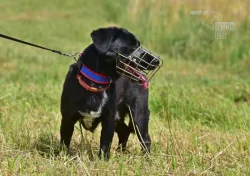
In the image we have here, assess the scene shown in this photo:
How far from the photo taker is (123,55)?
4355 mm

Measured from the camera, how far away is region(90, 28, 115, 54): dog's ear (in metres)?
4.32

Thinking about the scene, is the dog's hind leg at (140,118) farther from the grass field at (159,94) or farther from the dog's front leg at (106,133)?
the dog's front leg at (106,133)

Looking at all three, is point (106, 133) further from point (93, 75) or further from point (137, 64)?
point (137, 64)

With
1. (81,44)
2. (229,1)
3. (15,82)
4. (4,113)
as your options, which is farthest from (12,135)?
(81,44)

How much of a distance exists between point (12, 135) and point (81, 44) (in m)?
9.29

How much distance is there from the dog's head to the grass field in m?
0.47

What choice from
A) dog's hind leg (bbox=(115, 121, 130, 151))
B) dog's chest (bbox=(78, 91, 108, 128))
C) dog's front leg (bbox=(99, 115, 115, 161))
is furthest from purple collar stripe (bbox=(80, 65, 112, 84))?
dog's hind leg (bbox=(115, 121, 130, 151))

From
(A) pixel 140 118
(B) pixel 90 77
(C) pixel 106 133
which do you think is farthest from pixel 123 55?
(A) pixel 140 118

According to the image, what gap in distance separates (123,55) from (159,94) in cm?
224

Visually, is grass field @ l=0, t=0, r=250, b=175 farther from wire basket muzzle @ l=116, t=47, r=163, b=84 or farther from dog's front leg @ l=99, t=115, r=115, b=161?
wire basket muzzle @ l=116, t=47, r=163, b=84

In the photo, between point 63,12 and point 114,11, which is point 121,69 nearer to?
point 114,11

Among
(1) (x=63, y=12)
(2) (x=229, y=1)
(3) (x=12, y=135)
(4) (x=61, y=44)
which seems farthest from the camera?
(1) (x=63, y=12)

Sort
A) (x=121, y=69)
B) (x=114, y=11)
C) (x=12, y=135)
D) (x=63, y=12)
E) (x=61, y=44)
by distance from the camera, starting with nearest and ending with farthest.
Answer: (x=121, y=69) → (x=12, y=135) → (x=61, y=44) → (x=114, y=11) → (x=63, y=12)

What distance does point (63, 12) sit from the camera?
20.6 m
